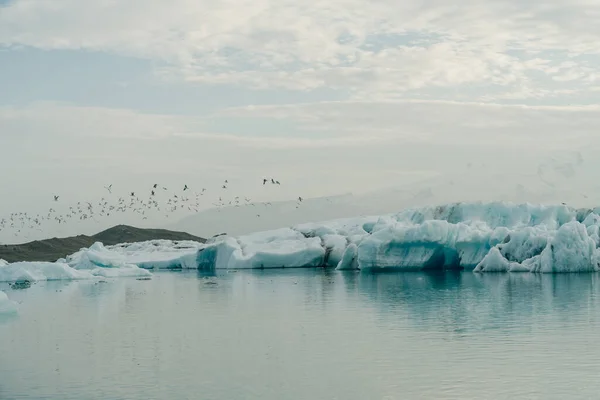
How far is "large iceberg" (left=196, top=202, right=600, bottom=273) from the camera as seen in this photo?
48.1 metres

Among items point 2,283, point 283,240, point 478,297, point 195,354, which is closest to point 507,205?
point 283,240

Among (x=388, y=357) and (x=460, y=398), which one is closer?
(x=460, y=398)

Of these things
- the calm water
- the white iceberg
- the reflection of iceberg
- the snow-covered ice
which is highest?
the white iceberg

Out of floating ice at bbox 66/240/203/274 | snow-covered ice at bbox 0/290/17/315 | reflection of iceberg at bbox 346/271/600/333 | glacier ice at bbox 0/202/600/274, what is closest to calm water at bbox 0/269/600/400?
reflection of iceberg at bbox 346/271/600/333

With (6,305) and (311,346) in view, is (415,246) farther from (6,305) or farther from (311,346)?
(311,346)

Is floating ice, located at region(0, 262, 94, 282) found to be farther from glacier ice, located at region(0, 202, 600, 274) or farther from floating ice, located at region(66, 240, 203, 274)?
floating ice, located at region(66, 240, 203, 274)

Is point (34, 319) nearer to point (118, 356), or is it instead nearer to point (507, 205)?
point (118, 356)

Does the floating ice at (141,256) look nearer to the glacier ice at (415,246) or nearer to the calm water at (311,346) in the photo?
the glacier ice at (415,246)

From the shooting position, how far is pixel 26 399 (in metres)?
14.4

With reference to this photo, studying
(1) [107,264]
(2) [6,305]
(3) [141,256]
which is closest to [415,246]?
(1) [107,264]

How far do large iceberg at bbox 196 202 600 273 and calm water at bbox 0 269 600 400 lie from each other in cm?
1107

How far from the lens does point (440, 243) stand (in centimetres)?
5250

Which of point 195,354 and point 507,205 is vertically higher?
point 507,205

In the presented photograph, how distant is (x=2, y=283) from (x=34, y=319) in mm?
25971
